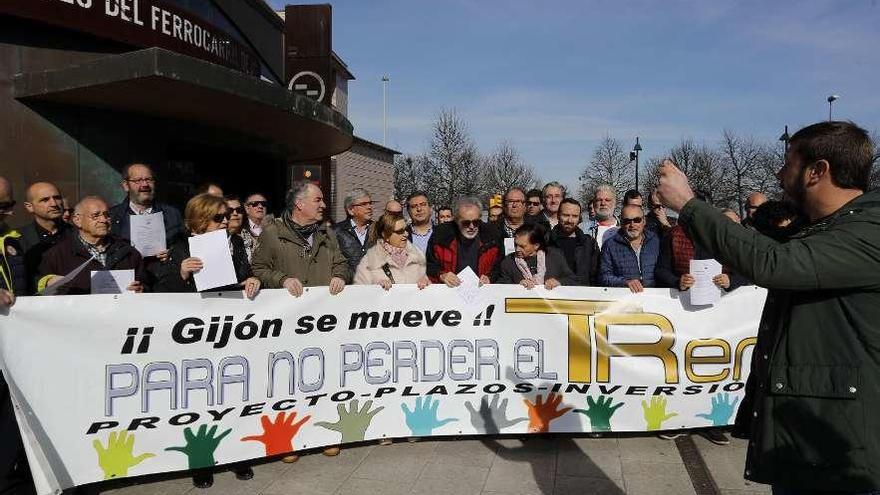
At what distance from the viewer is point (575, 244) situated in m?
5.99

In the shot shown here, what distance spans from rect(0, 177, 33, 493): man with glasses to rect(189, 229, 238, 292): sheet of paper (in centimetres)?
100

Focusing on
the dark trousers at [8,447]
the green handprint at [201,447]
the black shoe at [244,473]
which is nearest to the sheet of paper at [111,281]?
the dark trousers at [8,447]

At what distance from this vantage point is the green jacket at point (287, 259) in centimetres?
483

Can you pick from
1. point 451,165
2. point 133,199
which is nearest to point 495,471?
point 133,199

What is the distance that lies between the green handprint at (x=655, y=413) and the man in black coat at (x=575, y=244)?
1.18m

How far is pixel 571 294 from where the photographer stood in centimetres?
511

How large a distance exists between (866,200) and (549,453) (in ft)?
11.0

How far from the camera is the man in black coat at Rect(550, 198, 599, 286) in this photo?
588cm

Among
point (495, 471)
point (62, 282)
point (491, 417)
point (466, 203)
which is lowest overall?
point (495, 471)

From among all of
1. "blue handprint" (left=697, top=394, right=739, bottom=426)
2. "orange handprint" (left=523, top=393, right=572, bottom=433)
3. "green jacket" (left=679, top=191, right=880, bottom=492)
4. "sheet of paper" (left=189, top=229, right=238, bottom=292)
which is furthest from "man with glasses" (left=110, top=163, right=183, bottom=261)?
"green jacket" (left=679, top=191, right=880, bottom=492)

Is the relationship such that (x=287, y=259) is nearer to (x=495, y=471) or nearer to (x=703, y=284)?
(x=495, y=471)

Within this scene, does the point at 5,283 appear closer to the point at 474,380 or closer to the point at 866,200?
the point at 474,380

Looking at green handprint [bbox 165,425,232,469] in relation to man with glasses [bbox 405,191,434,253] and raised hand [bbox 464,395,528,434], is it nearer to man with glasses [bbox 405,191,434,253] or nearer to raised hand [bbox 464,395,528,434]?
raised hand [bbox 464,395,528,434]

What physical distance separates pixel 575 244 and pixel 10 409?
14.6 feet
